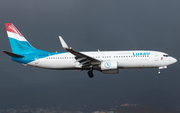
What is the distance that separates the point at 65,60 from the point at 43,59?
165 inches

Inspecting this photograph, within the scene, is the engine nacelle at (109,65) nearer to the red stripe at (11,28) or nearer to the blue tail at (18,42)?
the blue tail at (18,42)

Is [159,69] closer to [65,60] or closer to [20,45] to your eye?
[65,60]

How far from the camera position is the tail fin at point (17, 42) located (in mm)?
45125

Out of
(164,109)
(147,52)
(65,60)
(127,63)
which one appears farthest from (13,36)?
(164,109)

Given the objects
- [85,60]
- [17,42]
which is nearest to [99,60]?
[85,60]

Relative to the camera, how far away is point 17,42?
1818 inches

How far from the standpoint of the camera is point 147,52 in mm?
41531

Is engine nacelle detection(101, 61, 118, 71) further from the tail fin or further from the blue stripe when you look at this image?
the tail fin

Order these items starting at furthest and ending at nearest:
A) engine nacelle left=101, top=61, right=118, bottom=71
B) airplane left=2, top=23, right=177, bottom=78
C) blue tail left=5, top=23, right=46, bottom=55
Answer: blue tail left=5, top=23, right=46, bottom=55 → airplane left=2, top=23, right=177, bottom=78 → engine nacelle left=101, top=61, right=118, bottom=71

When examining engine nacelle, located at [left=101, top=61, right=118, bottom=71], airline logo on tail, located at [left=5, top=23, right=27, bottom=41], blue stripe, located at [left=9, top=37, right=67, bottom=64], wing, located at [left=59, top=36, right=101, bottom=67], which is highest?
airline logo on tail, located at [left=5, top=23, right=27, bottom=41]

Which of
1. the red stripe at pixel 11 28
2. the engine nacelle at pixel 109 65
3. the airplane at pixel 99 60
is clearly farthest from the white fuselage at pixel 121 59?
the red stripe at pixel 11 28

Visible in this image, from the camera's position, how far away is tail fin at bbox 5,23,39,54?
4512 cm

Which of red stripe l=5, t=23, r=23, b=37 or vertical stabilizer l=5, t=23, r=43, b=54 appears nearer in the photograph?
vertical stabilizer l=5, t=23, r=43, b=54

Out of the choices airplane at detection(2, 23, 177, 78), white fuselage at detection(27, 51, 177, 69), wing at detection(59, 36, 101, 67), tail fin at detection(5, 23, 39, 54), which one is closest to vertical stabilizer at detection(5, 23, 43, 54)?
tail fin at detection(5, 23, 39, 54)
